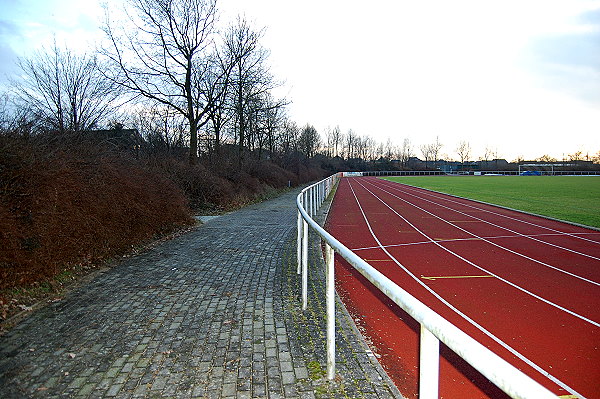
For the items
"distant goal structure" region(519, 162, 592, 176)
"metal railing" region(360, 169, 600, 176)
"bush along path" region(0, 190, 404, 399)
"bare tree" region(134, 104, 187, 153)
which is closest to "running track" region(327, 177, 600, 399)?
"bush along path" region(0, 190, 404, 399)

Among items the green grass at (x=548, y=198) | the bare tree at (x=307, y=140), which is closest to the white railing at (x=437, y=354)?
the green grass at (x=548, y=198)

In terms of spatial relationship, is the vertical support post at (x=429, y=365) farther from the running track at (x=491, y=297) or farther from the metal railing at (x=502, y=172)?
the metal railing at (x=502, y=172)

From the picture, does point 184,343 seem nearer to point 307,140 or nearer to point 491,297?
point 491,297

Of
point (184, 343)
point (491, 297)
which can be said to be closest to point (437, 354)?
point (184, 343)

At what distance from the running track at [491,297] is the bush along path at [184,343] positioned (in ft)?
2.09

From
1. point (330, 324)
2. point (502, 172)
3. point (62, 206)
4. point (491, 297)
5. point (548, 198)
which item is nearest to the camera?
point (330, 324)

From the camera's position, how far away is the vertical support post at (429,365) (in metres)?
1.77

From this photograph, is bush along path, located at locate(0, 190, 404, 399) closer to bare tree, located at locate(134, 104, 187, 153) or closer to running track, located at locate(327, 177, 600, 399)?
running track, located at locate(327, 177, 600, 399)

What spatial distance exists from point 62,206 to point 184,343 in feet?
12.8

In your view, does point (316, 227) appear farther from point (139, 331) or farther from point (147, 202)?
point (147, 202)

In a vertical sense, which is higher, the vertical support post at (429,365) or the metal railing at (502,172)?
the vertical support post at (429,365)

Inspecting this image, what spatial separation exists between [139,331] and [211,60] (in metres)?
19.0

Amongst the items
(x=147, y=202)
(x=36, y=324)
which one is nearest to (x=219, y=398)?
(x=36, y=324)

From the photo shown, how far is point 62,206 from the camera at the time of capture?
6.58 meters
